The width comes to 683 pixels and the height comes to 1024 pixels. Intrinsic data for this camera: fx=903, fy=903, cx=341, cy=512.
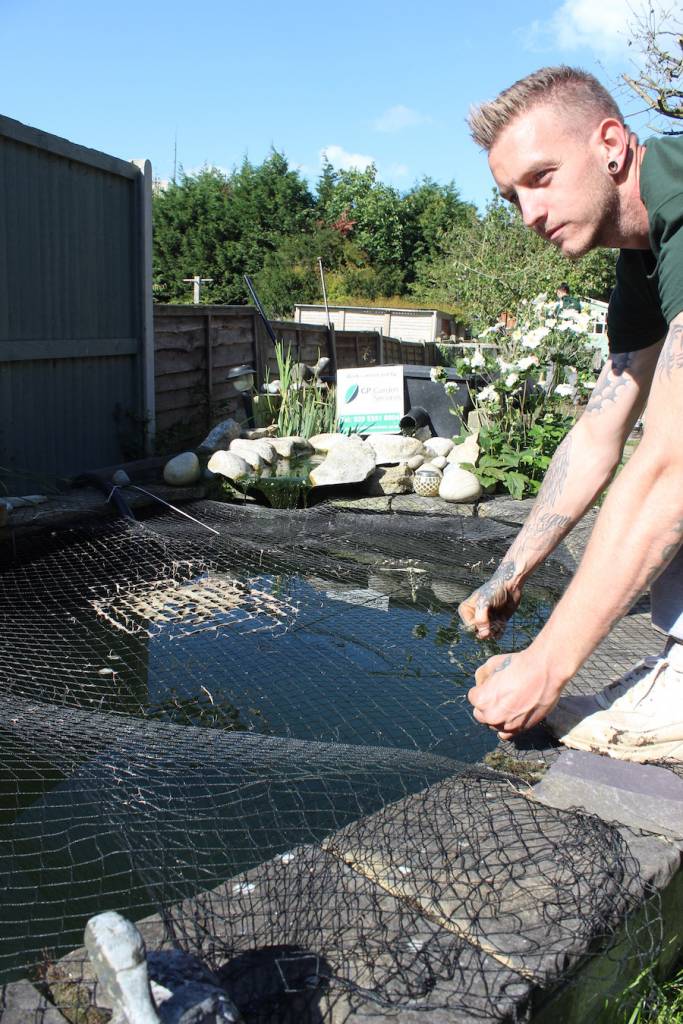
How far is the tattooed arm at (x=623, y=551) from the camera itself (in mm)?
1413

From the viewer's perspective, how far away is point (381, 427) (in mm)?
7645

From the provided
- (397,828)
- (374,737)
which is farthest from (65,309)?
(397,828)

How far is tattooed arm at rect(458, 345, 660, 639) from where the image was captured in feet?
6.57

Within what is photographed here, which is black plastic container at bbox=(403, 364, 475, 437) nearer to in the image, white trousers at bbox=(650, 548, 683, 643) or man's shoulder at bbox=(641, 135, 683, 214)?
white trousers at bbox=(650, 548, 683, 643)

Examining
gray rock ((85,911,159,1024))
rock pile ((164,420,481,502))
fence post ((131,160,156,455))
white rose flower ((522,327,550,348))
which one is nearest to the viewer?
gray rock ((85,911,159,1024))

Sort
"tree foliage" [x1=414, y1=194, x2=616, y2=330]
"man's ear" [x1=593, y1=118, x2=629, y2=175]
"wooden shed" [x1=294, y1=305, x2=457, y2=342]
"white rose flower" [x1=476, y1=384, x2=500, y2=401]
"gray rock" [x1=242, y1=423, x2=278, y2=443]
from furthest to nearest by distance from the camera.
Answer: "tree foliage" [x1=414, y1=194, x2=616, y2=330] < "wooden shed" [x1=294, y1=305, x2=457, y2=342] < "gray rock" [x1=242, y1=423, x2=278, y2=443] < "white rose flower" [x1=476, y1=384, x2=500, y2=401] < "man's ear" [x1=593, y1=118, x2=629, y2=175]

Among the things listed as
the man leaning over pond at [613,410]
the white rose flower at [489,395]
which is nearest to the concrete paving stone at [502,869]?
the man leaning over pond at [613,410]

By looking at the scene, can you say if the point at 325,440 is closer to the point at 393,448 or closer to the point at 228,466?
the point at 393,448

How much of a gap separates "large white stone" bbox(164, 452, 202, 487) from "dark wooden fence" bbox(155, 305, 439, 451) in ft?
2.78

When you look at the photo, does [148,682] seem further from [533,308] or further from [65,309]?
[533,308]

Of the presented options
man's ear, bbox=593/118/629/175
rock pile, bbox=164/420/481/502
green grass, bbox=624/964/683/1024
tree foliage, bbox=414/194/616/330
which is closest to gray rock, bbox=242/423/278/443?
rock pile, bbox=164/420/481/502

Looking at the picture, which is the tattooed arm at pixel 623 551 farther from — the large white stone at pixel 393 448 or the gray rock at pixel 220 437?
the gray rock at pixel 220 437

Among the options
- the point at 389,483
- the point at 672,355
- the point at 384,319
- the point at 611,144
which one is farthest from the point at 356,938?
the point at 384,319

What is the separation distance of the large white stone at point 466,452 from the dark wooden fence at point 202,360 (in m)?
2.09
